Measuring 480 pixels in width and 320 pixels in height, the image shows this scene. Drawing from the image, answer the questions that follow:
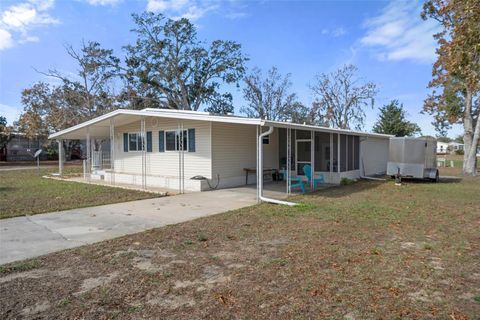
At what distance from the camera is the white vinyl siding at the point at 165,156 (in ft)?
42.0

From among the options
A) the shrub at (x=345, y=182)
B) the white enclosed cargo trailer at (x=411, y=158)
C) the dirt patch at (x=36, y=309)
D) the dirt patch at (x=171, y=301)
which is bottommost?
the dirt patch at (x=171, y=301)

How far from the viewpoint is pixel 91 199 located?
1027 centimetres

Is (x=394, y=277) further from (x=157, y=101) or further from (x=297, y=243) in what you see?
(x=157, y=101)

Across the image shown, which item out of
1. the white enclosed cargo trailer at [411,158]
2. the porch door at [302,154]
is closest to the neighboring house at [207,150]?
the porch door at [302,154]

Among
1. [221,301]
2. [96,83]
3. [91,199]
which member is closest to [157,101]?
[96,83]

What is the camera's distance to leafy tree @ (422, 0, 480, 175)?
793cm

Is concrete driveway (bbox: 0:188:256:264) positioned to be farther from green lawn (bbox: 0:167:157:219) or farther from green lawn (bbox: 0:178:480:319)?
green lawn (bbox: 0:167:157:219)

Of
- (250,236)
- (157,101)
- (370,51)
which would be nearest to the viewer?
(250,236)

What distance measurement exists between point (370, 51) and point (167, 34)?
66.2 feet

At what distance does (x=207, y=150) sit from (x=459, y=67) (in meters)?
8.41

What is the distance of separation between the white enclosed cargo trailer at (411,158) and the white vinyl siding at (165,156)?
8.76 m

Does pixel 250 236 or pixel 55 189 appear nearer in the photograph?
pixel 250 236

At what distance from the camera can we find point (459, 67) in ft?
26.7

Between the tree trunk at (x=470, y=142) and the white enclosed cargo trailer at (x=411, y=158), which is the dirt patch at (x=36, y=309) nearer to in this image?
the white enclosed cargo trailer at (x=411, y=158)
